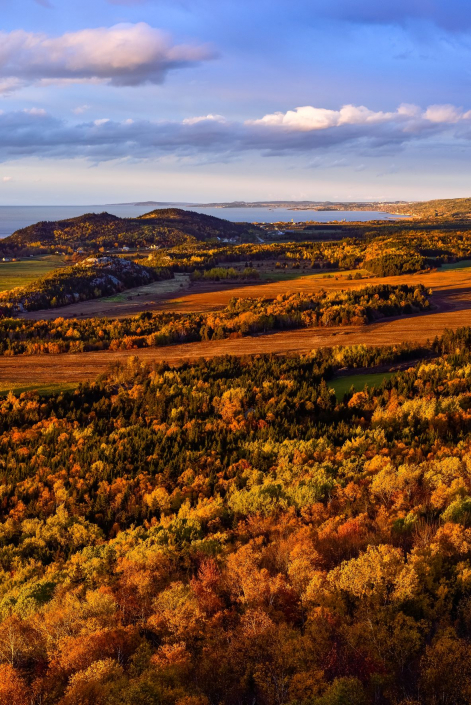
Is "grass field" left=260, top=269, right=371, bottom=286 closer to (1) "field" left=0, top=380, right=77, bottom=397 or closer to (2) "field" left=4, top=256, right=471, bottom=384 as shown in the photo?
(2) "field" left=4, top=256, right=471, bottom=384

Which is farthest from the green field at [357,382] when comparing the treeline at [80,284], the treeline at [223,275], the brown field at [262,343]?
the treeline at [223,275]

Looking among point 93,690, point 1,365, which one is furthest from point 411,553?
point 1,365

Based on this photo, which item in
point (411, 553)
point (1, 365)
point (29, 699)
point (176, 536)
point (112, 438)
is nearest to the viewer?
point (29, 699)

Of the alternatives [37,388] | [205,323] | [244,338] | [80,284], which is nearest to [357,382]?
[244,338]

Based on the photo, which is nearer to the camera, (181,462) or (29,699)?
(29,699)

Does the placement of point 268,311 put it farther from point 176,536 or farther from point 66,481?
point 176,536

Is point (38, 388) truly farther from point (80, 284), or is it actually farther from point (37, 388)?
point (80, 284)
